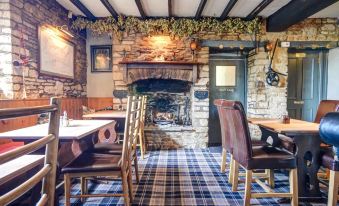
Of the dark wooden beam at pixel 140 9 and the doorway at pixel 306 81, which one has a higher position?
the dark wooden beam at pixel 140 9

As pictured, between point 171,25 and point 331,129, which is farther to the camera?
point 171,25

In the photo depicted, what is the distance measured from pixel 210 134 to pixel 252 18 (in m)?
2.37

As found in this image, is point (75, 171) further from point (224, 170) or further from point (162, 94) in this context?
point (162, 94)

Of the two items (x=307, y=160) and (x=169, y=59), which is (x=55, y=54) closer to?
(x=169, y=59)

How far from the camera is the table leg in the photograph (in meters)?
2.08

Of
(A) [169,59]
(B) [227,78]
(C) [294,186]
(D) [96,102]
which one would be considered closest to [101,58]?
(D) [96,102]

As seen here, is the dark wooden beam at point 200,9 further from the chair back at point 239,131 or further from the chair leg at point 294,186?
the chair leg at point 294,186

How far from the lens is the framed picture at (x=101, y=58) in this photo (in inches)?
185

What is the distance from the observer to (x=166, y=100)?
4.72 meters

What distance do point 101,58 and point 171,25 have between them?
1658 millimetres

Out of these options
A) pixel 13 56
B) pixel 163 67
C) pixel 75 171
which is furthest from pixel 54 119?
pixel 163 67

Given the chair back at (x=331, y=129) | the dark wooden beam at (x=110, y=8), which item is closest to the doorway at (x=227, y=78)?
the dark wooden beam at (x=110, y=8)

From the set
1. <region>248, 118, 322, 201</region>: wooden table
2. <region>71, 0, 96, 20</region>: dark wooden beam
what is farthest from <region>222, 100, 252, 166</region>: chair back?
<region>71, 0, 96, 20</region>: dark wooden beam

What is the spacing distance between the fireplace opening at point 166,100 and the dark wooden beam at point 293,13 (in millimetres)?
1901
